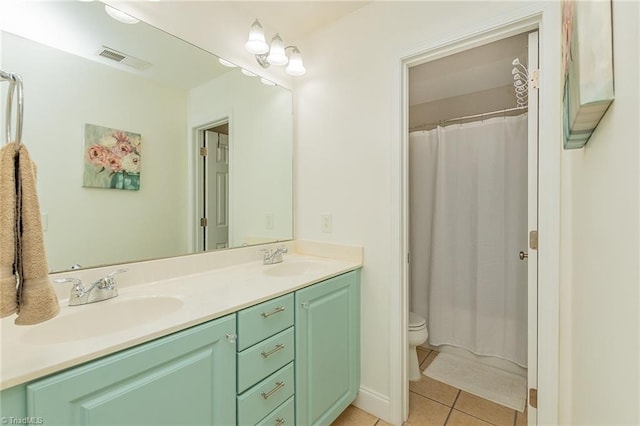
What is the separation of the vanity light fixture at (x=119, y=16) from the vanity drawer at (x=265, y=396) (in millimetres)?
1658

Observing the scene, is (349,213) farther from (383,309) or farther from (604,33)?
(604,33)

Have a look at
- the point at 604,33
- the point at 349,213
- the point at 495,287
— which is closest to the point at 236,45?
the point at 349,213

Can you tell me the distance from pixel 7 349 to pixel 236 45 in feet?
5.59

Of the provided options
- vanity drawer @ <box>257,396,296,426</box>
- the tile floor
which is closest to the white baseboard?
the tile floor

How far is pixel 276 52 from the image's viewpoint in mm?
1735

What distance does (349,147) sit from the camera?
1745 mm

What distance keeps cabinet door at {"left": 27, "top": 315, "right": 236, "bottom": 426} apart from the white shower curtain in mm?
1950

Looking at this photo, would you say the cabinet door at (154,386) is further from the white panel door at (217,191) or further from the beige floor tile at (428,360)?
the beige floor tile at (428,360)

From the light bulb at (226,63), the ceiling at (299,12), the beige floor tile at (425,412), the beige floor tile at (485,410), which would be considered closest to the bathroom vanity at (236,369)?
the beige floor tile at (425,412)

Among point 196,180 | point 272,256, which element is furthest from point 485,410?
point 196,180

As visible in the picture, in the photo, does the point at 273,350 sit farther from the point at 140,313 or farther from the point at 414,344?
the point at 414,344

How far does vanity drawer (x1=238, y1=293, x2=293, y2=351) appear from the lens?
1033 mm

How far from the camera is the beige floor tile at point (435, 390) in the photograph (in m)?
1.78

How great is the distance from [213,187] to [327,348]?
110cm
